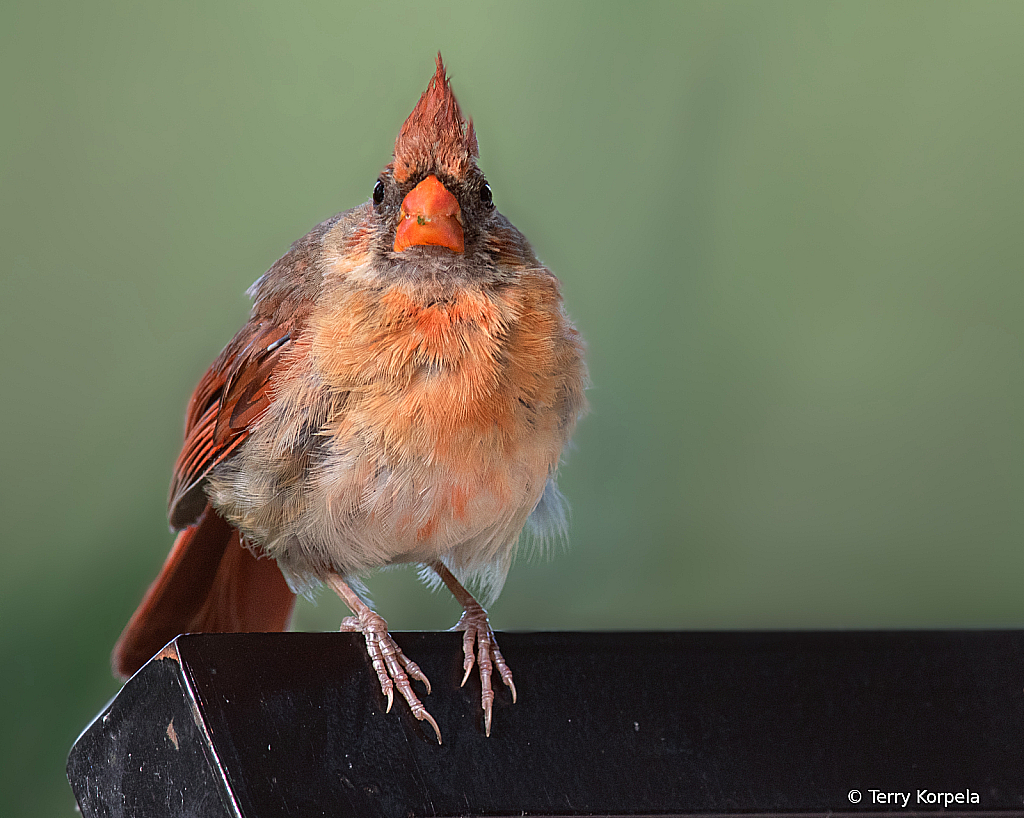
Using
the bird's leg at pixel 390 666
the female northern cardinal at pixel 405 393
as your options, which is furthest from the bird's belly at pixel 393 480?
the bird's leg at pixel 390 666

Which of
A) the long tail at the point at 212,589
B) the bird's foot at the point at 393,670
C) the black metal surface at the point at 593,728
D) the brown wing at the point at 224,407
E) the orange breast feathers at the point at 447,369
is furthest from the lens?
the long tail at the point at 212,589

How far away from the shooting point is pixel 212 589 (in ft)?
5.47

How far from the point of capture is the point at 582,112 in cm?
259

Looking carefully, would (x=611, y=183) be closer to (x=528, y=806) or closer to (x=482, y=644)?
(x=482, y=644)

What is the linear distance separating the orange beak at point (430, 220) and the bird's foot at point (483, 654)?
453 mm

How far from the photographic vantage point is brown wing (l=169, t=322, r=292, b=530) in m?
1.44

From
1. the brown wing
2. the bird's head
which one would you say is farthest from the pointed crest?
the brown wing

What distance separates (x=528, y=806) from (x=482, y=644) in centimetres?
35

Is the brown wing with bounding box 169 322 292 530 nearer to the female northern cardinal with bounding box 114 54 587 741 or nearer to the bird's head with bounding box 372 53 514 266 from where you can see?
the female northern cardinal with bounding box 114 54 587 741

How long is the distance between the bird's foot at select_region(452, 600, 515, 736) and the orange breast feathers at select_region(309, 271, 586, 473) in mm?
205

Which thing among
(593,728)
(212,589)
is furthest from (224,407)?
(593,728)

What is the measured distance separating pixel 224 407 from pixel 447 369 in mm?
390

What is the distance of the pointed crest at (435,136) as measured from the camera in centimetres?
134

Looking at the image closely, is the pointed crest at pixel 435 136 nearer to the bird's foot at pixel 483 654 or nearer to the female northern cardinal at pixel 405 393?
the female northern cardinal at pixel 405 393
